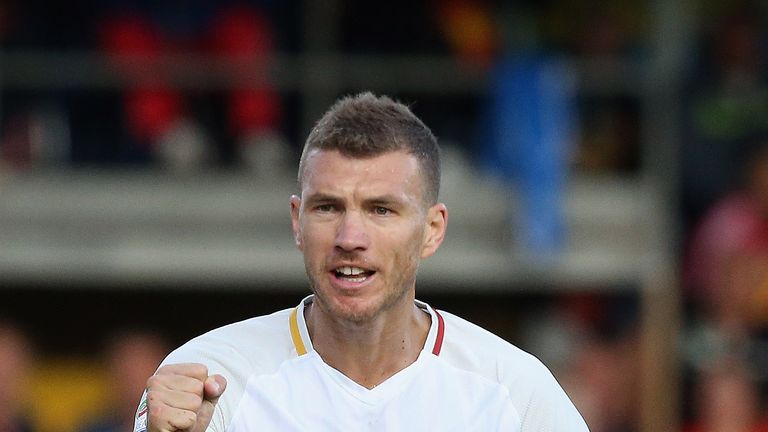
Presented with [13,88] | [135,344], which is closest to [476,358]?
[135,344]

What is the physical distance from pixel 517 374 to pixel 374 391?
0.39m

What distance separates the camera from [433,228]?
14.4 ft

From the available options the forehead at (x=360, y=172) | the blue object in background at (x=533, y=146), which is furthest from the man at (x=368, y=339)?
the blue object in background at (x=533, y=146)

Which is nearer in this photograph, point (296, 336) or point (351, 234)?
point (351, 234)

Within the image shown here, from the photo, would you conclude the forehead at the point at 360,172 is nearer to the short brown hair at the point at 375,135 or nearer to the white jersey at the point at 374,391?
the short brown hair at the point at 375,135

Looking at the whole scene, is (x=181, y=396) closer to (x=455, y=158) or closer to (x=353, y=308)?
(x=353, y=308)

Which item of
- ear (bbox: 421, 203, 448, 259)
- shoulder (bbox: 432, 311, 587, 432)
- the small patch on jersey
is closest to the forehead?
ear (bbox: 421, 203, 448, 259)

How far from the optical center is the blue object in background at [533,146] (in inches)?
392

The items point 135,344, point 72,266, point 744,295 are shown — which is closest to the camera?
point 135,344

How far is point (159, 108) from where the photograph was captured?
10398 millimetres

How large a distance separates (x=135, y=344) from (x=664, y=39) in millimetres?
4438

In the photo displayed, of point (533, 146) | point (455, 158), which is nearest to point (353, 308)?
point (533, 146)

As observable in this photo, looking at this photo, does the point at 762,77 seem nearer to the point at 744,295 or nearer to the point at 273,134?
the point at 744,295

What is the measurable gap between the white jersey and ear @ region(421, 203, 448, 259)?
0.28m
